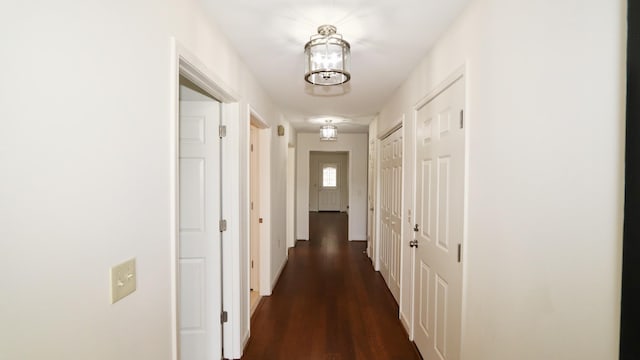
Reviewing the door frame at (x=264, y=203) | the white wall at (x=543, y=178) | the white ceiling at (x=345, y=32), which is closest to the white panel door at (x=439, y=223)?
the white wall at (x=543, y=178)

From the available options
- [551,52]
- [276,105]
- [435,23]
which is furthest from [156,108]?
[276,105]

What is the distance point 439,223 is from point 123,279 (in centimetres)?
186

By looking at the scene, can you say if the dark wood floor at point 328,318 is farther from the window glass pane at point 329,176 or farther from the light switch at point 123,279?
the window glass pane at point 329,176

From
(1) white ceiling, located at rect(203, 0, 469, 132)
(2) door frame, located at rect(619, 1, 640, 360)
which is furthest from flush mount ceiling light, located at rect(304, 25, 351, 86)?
(2) door frame, located at rect(619, 1, 640, 360)

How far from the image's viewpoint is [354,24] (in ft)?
6.58

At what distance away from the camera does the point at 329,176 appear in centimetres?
1347

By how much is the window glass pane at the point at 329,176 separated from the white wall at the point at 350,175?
6.18 m

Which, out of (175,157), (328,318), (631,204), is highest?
(175,157)

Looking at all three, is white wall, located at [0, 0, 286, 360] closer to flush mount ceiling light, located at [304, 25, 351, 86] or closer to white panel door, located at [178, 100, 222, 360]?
flush mount ceiling light, located at [304, 25, 351, 86]

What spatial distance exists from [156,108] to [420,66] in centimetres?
213

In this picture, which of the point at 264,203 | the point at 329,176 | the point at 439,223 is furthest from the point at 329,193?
the point at 439,223

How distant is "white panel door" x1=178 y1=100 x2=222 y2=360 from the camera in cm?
236

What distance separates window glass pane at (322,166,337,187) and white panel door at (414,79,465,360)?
10.6 m

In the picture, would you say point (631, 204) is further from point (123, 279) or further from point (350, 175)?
point (350, 175)
